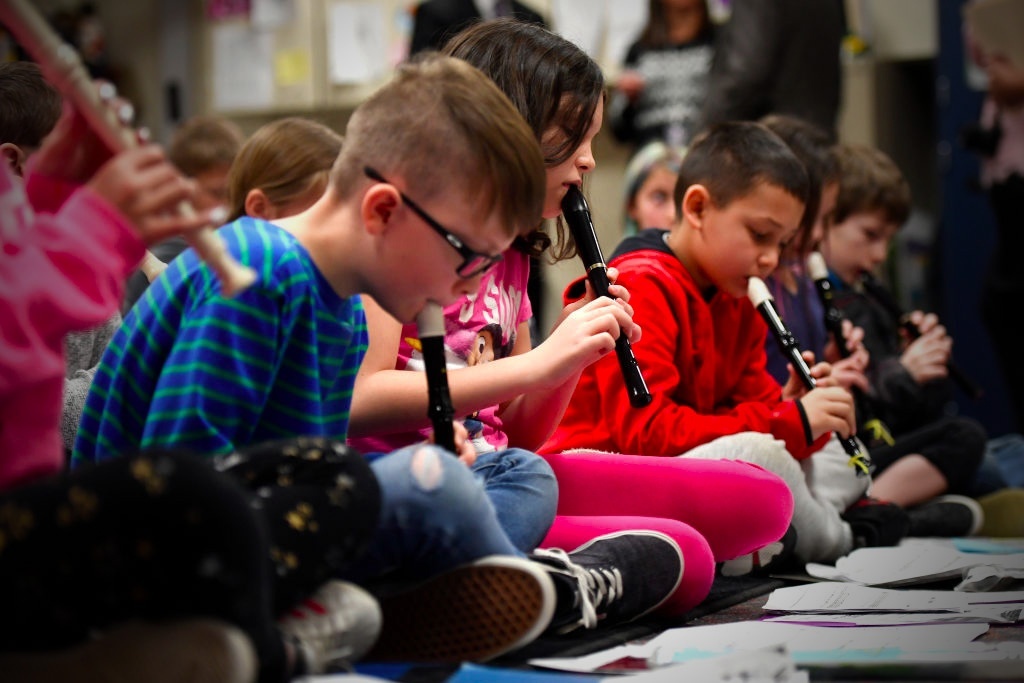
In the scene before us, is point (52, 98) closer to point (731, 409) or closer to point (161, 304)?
point (161, 304)

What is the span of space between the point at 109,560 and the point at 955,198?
3.13 meters

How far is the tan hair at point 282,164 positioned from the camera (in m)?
1.66

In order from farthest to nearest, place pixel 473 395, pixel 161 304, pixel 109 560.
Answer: pixel 473 395 < pixel 161 304 < pixel 109 560

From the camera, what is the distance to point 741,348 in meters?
1.71

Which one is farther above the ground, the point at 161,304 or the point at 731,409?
the point at 161,304

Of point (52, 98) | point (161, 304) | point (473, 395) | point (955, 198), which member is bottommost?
point (955, 198)

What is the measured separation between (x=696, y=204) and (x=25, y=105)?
0.86 metres

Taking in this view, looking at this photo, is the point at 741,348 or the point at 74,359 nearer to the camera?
the point at 74,359

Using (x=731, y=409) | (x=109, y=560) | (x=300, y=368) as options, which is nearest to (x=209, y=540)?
(x=109, y=560)

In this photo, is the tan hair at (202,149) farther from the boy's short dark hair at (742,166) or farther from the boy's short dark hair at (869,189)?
the boy's short dark hair at (869,189)

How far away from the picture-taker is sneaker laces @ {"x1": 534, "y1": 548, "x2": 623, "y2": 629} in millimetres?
1091

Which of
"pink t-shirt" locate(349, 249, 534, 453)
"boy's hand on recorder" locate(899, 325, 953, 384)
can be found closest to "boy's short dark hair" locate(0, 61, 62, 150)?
"pink t-shirt" locate(349, 249, 534, 453)

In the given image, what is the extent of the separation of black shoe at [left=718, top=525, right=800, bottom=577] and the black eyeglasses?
635 mm

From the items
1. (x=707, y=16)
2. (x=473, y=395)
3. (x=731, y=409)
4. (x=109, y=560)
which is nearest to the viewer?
(x=109, y=560)
